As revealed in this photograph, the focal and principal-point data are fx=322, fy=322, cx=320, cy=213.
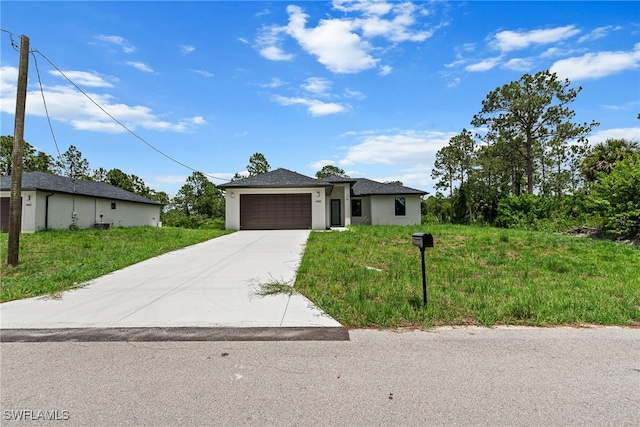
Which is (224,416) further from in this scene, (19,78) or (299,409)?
(19,78)

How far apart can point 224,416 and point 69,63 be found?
1338 centimetres

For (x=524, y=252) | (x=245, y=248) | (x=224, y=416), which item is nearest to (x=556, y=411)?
(x=224, y=416)

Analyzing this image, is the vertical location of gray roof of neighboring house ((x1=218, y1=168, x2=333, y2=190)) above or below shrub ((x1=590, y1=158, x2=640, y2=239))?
above

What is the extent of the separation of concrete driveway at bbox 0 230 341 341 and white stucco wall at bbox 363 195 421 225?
15.2 m

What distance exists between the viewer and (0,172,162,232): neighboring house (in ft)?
53.6

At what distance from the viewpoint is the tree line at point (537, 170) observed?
14.2m

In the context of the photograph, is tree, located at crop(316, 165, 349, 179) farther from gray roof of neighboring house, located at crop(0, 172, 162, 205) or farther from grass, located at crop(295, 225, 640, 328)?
grass, located at crop(295, 225, 640, 328)

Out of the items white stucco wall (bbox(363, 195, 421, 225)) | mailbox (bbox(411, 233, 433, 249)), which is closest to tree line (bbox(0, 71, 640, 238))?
white stucco wall (bbox(363, 195, 421, 225))

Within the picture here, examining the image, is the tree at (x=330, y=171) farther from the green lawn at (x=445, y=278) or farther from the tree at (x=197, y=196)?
the green lawn at (x=445, y=278)

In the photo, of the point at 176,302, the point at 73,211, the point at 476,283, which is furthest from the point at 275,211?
the point at 476,283

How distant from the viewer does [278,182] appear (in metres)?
18.4

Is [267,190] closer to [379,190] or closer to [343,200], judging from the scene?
[343,200]

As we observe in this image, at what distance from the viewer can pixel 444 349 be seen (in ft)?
11.2

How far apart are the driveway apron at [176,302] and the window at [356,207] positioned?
52.5 ft
